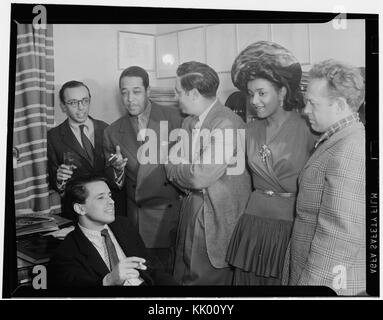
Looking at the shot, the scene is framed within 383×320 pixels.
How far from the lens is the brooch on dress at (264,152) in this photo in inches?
86.7

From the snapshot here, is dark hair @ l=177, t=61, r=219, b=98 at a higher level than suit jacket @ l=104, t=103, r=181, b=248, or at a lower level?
higher

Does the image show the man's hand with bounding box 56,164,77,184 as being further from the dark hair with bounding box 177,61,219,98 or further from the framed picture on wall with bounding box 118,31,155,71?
the dark hair with bounding box 177,61,219,98

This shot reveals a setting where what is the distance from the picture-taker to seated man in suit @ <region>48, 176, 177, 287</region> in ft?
7.27

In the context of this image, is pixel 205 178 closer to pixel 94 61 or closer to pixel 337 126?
pixel 337 126

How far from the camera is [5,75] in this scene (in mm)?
2264

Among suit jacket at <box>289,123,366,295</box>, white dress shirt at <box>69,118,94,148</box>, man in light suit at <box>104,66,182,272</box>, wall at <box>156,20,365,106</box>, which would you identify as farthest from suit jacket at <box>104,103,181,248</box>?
suit jacket at <box>289,123,366,295</box>

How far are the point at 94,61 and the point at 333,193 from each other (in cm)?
131

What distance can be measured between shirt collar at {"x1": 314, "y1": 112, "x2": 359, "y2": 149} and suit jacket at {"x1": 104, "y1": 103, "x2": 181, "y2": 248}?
0.69 m

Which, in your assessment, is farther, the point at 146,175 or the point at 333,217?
the point at 146,175

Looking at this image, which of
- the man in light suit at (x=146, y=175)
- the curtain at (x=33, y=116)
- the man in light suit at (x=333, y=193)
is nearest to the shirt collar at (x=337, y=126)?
the man in light suit at (x=333, y=193)

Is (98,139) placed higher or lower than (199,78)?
lower

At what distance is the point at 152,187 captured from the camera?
2248mm

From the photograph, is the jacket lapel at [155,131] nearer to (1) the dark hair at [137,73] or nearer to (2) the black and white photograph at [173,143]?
(2) the black and white photograph at [173,143]

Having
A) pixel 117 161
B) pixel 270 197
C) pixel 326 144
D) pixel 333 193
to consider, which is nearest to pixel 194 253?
pixel 270 197
